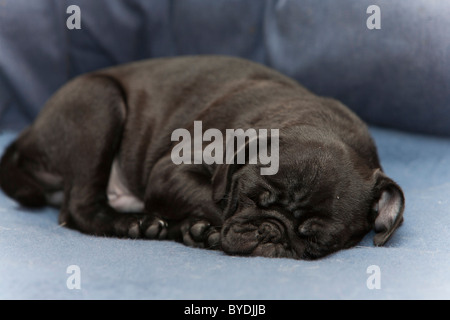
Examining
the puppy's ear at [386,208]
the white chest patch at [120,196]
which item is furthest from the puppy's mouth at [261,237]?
the white chest patch at [120,196]

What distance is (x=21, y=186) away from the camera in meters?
4.24

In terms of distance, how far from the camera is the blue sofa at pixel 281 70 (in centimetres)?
262

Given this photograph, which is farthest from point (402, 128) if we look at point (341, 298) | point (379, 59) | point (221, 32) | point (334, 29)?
point (341, 298)

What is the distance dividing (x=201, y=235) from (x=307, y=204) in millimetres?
665

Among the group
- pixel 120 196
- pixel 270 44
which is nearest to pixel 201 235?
pixel 120 196

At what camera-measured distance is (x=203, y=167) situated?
3.64 metres

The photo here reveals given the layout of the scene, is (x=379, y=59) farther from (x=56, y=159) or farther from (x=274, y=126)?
(x=56, y=159)

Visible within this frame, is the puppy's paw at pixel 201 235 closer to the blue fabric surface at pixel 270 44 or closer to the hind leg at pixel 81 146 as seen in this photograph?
the hind leg at pixel 81 146

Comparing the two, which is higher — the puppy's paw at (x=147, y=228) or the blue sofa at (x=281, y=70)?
the blue sofa at (x=281, y=70)

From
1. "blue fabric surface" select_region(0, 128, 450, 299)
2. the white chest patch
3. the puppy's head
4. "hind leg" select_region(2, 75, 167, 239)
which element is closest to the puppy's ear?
the puppy's head

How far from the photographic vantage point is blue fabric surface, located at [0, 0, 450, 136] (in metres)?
4.61

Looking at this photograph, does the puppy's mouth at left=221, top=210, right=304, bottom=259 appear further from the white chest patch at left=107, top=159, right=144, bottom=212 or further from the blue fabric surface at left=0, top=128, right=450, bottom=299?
the white chest patch at left=107, top=159, right=144, bottom=212

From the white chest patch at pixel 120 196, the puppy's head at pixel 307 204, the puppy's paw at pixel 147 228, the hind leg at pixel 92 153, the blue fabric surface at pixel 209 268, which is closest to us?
the blue fabric surface at pixel 209 268
